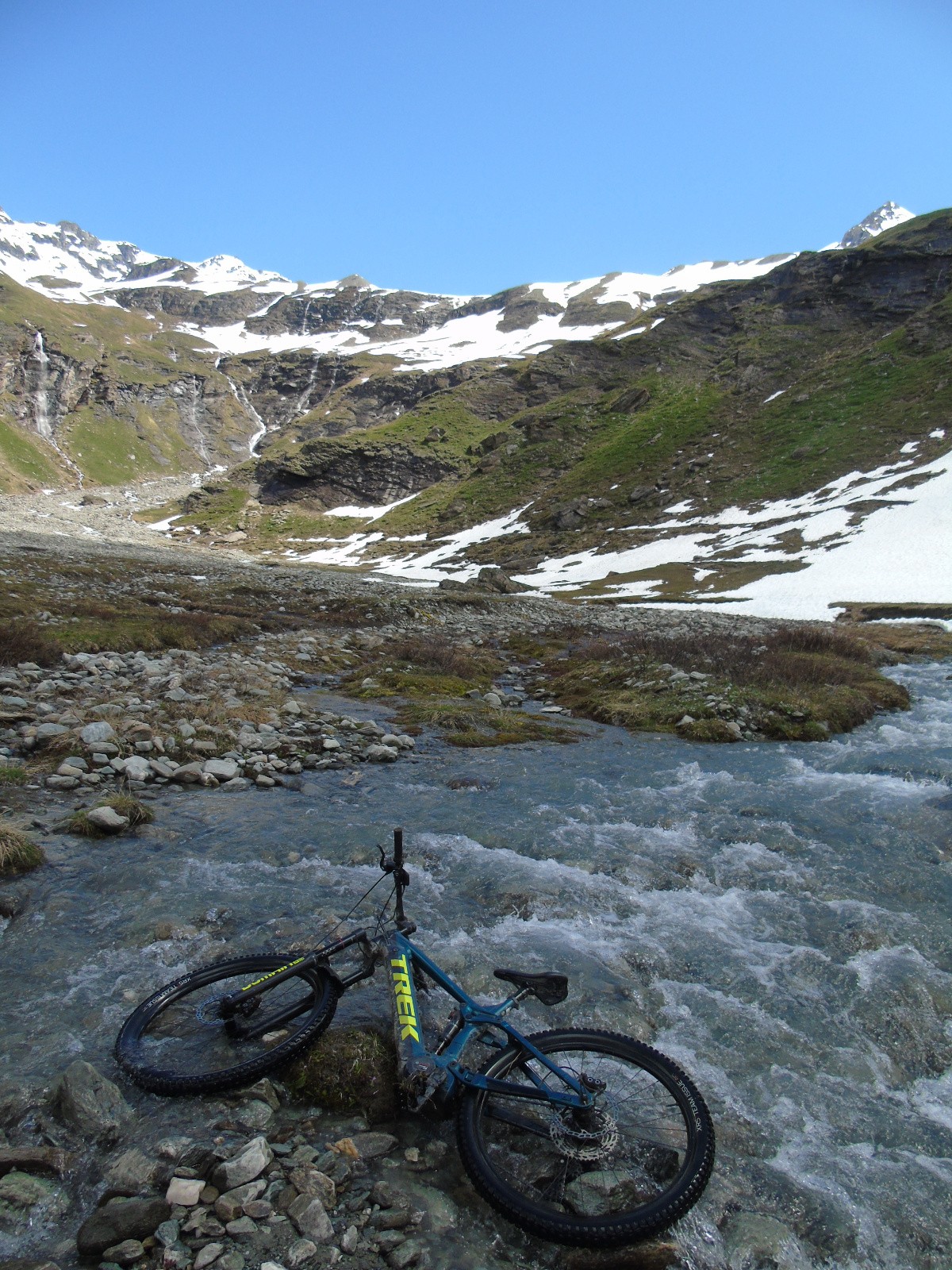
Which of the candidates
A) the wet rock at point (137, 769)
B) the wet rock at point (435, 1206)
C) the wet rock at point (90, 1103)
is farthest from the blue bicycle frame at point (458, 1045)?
the wet rock at point (137, 769)

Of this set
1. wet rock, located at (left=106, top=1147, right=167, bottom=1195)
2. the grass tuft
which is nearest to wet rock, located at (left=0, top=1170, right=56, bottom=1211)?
wet rock, located at (left=106, top=1147, right=167, bottom=1195)

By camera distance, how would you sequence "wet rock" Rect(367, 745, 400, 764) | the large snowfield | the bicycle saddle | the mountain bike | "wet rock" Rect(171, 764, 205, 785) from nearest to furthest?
the mountain bike
the bicycle saddle
"wet rock" Rect(171, 764, 205, 785)
"wet rock" Rect(367, 745, 400, 764)
the large snowfield

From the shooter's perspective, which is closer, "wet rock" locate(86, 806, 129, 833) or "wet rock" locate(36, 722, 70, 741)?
"wet rock" locate(86, 806, 129, 833)

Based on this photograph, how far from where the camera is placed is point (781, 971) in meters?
6.62

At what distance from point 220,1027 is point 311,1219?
2.03 m

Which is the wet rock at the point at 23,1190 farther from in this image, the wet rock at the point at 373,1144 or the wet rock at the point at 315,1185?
the wet rock at the point at 373,1144

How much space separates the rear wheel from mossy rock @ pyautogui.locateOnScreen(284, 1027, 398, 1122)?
16 cm

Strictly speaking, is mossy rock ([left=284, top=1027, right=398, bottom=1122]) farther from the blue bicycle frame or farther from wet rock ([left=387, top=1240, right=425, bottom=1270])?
wet rock ([left=387, top=1240, right=425, bottom=1270])

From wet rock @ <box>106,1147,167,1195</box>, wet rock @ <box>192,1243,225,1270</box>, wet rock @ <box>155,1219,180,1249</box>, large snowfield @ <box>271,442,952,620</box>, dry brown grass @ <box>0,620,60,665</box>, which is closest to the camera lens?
wet rock @ <box>192,1243,225,1270</box>

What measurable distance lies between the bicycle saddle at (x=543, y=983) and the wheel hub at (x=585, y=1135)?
2.59 ft

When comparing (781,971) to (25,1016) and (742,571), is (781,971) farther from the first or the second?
(742,571)

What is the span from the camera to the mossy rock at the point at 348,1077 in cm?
464

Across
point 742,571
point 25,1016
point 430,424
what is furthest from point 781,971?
point 430,424

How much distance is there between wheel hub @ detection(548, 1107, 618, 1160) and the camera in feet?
14.1
